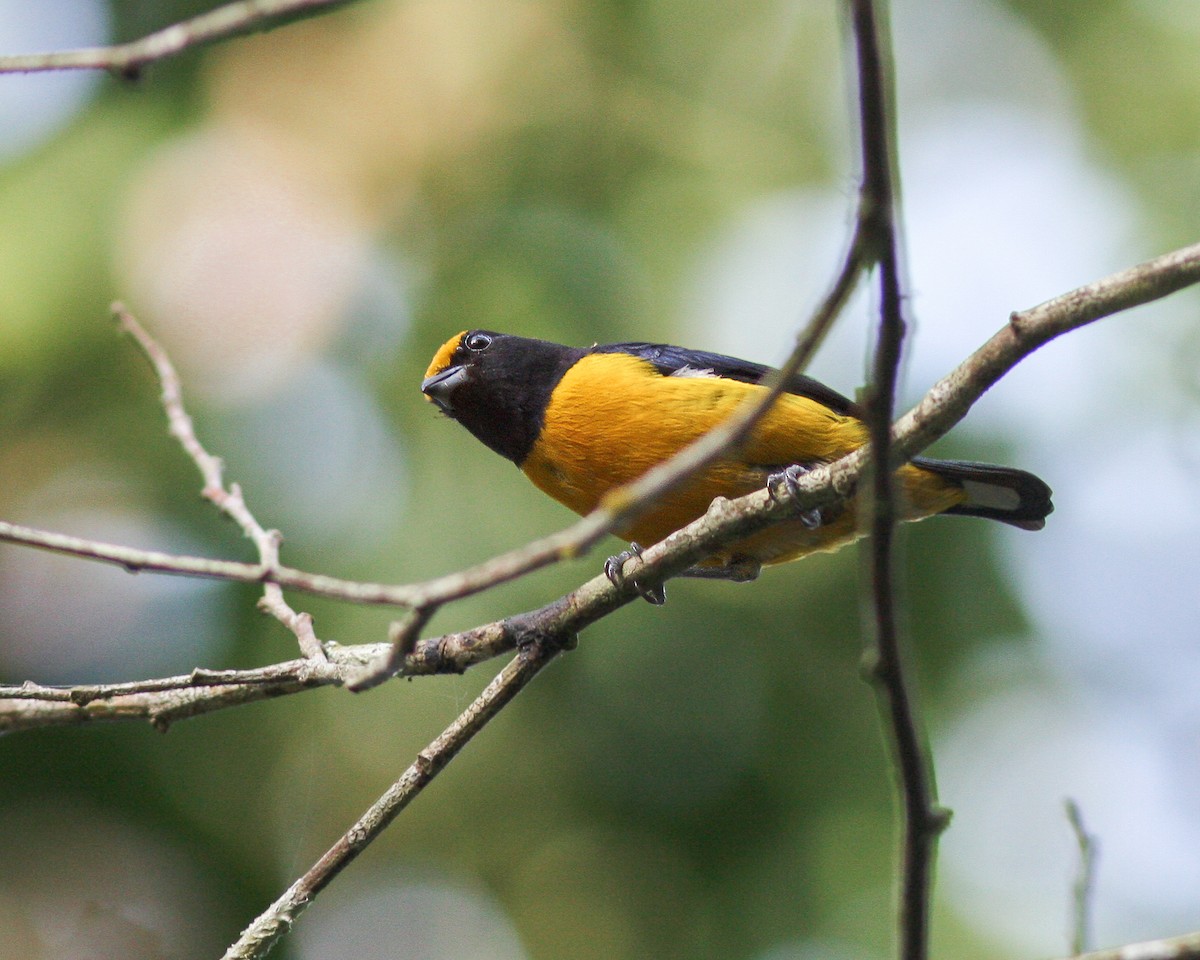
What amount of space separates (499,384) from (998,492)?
210 centimetres

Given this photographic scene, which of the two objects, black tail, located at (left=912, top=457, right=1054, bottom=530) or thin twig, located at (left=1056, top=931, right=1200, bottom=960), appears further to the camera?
black tail, located at (left=912, top=457, right=1054, bottom=530)

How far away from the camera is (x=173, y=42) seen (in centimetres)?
177

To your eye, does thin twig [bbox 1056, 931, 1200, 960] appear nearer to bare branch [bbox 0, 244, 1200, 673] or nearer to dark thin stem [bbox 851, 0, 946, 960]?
dark thin stem [bbox 851, 0, 946, 960]

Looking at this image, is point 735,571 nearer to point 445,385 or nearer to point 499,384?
point 499,384

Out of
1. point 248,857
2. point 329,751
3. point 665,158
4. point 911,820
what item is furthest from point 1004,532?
point 911,820

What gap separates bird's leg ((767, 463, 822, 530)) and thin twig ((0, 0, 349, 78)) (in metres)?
1.64

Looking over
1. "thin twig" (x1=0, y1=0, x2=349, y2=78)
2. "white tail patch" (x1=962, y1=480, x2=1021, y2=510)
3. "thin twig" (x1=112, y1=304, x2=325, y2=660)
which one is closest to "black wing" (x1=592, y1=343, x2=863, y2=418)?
"white tail patch" (x1=962, y1=480, x2=1021, y2=510)

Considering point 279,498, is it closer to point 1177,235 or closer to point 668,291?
point 668,291

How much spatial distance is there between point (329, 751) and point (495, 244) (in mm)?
3321

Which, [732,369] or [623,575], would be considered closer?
[623,575]

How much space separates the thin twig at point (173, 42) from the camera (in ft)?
5.45

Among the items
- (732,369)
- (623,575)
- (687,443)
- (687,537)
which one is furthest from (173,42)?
(732,369)

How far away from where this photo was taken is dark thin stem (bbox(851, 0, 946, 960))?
157cm

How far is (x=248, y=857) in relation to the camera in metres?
7.05
